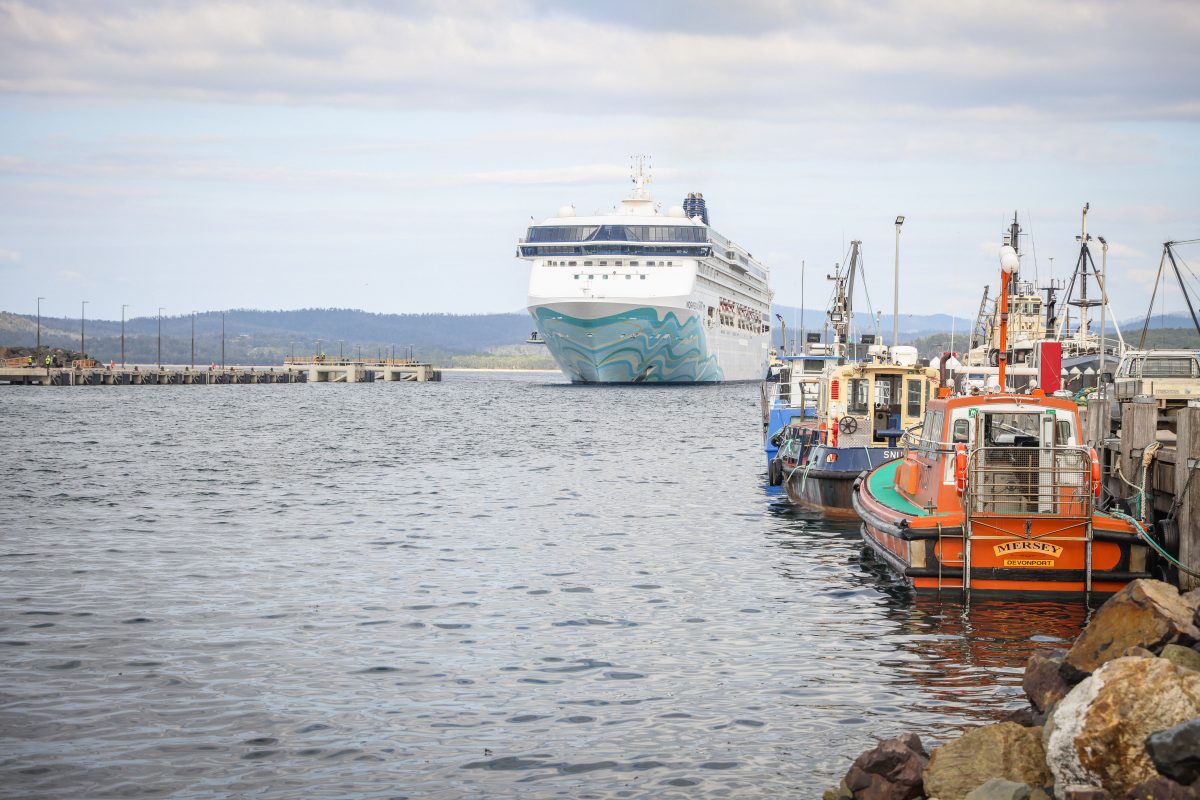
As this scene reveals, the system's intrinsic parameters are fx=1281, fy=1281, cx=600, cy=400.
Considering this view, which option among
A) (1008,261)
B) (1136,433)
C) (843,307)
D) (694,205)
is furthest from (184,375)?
(1008,261)

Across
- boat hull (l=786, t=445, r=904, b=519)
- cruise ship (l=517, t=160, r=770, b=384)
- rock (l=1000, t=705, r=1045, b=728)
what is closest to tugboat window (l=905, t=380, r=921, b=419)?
boat hull (l=786, t=445, r=904, b=519)

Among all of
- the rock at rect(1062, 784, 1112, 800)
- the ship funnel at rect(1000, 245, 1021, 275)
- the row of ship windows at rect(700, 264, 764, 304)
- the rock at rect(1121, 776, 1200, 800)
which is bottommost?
the rock at rect(1062, 784, 1112, 800)

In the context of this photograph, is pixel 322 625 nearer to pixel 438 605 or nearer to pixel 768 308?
pixel 438 605

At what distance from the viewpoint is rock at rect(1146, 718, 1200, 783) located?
27.8 feet

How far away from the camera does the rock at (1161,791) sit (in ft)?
27.0

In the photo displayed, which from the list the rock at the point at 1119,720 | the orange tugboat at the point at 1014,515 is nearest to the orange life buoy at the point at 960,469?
the orange tugboat at the point at 1014,515

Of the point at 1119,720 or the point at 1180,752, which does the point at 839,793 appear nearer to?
the point at 1119,720

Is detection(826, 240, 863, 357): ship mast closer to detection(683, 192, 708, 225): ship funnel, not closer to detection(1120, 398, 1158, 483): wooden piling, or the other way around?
detection(1120, 398, 1158, 483): wooden piling

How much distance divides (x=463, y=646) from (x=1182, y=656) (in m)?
8.61

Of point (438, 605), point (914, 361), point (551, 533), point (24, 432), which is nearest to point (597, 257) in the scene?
point (24, 432)

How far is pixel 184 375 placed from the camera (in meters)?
160

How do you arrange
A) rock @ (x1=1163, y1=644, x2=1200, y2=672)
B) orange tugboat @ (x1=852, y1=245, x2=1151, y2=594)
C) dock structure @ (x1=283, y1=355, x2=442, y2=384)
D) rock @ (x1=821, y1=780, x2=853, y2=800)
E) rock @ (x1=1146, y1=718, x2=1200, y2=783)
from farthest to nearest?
dock structure @ (x1=283, y1=355, x2=442, y2=384) → orange tugboat @ (x1=852, y1=245, x2=1151, y2=594) → rock @ (x1=1163, y1=644, x2=1200, y2=672) → rock @ (x1=821, y1=780, x2=853, y2=800) → rock @ (x1=1146, y1=718, x2=1200, y2=783)

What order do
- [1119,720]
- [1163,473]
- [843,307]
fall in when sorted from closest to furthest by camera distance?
[1119,720] < [1163,473] < [843,307]

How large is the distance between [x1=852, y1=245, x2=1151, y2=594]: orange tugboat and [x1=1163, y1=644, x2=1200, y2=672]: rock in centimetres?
731
